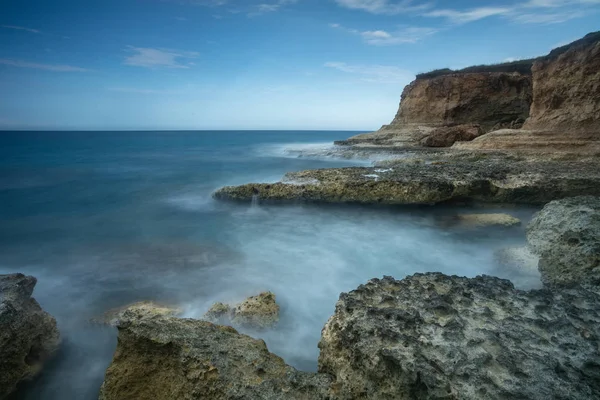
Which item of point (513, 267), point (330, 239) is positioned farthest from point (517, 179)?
point (330, 239)

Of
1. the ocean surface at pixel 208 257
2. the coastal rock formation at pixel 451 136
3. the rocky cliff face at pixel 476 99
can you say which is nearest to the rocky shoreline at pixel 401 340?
the ocean surface at pixel 208 257

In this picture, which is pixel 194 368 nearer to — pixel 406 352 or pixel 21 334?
pixel 406 352

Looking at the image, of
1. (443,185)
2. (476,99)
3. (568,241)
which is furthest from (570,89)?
(476,99)

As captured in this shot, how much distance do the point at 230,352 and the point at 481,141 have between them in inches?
579

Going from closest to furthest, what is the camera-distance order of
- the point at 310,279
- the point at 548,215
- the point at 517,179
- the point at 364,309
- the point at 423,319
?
1. the point at 423,319
2. the point at 364,309
3. the point at 548,215
4. the point at 310,279
5. the point at 517,179

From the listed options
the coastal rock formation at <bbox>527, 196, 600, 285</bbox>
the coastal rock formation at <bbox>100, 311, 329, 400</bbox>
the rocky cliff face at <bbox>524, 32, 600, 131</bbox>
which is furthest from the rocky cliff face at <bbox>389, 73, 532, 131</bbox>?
the coastal rock formation at <bbox>100, 311, 329, 400</bbox>

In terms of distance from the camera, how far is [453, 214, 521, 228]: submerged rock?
23.1 feet

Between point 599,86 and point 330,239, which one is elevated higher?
point 599,86

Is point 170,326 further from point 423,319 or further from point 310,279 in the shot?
point 310,279

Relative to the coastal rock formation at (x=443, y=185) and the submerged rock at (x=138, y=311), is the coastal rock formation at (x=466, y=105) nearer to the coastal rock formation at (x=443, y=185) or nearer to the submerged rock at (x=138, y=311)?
the coastal rock formation at (x=443, y=185)

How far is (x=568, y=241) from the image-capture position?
4.23 metres

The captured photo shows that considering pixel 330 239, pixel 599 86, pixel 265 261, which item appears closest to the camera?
pixel 265 261

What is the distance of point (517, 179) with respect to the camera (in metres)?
8.06

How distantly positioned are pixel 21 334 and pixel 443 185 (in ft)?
25.9
